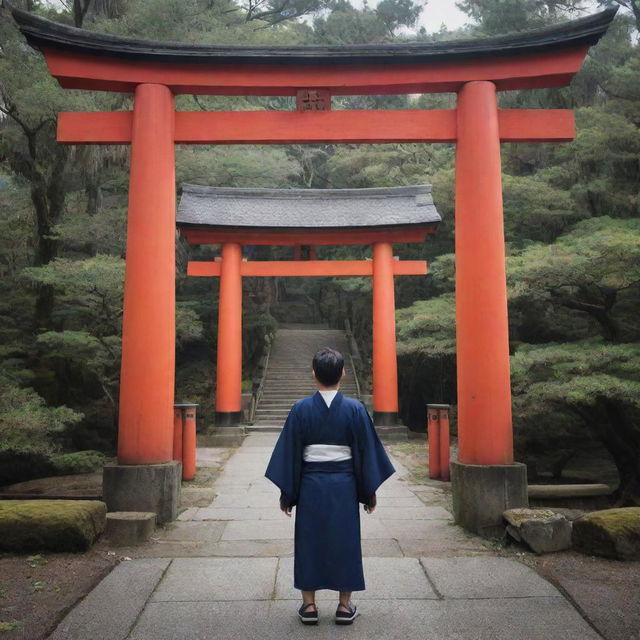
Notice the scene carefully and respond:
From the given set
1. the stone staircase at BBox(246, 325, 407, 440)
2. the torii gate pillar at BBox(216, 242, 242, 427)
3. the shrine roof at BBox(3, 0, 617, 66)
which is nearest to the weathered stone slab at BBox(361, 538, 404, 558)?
the shrine roof at BBox(3, 0, 617, 66)

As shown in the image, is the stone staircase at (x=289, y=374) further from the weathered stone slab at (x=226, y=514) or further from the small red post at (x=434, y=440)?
the weathered stone slab at (x=226, y=514)

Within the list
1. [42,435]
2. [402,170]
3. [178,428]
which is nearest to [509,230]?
[402,170]

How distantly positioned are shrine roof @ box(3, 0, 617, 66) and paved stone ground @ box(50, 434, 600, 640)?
4.87m

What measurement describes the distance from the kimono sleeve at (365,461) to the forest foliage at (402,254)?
4124 millimetres

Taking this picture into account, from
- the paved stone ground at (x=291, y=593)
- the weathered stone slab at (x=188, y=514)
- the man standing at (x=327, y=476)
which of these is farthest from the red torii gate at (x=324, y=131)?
the man standing at (x=327, y=476)

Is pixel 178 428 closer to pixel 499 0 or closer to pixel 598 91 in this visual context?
pixel 598 91

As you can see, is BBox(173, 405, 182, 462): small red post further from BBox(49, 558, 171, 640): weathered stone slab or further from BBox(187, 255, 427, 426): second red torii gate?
BBox(187, 255, 427, 426): second red torii gate

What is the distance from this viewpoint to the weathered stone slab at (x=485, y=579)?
369cm

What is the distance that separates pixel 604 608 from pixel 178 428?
6142 millimetres

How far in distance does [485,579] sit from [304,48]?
17.3 feet

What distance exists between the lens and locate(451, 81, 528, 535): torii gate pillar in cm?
534

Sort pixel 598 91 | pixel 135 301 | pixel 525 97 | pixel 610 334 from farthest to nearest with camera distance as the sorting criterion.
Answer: pixel 525 97 → pixel 598 91 → pixel 610 334 → pixel 135 301

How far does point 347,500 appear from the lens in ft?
10.9

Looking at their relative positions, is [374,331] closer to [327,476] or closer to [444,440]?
[444,440]
